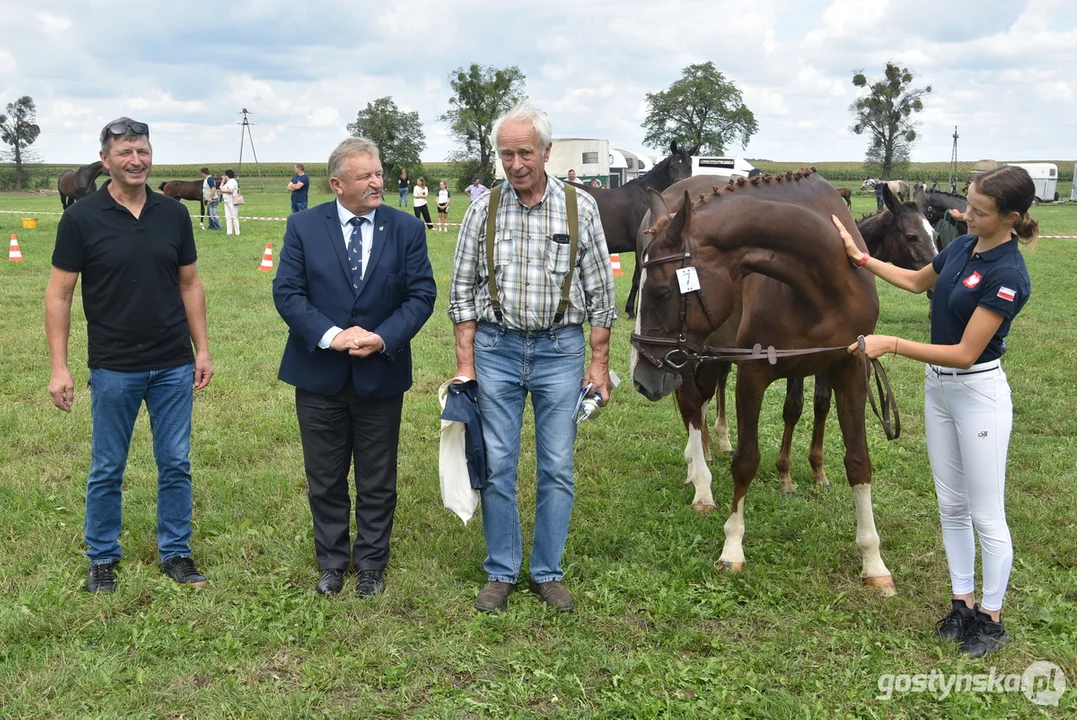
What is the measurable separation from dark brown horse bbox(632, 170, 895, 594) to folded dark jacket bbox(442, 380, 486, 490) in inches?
30.2

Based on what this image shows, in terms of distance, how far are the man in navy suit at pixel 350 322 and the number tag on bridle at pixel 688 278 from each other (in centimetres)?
115

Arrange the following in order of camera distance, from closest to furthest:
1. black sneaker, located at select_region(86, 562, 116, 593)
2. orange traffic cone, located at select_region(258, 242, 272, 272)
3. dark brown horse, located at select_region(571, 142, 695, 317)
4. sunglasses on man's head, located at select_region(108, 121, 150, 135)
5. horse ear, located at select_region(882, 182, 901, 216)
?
sunglasses on man's head, located at select_region(108, 121, 150, 135) < black sneaker, located at select_region(86, 562, 116, 593) < horse ear, located at select_region(882, 182, 901, 216) < dark brown horse, located at select_region(571, 142, 695, 317) < orange traffic cone, located at select_region(258, 242, 272, 272)

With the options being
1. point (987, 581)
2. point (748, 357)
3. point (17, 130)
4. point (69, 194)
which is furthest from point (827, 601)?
point (17, 130)

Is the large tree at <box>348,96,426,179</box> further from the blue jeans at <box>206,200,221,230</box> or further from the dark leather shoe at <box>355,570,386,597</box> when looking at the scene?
the dark leather shoe at <box>355,570,386,597</box>

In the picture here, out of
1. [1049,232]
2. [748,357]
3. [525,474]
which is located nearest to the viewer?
[748,357]

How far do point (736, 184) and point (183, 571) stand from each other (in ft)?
11.0

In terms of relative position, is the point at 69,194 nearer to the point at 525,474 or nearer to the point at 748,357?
the point at 525,474

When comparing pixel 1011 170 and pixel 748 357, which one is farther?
pixel 748 357

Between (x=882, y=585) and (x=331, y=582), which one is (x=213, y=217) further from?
(x=882, y=585)

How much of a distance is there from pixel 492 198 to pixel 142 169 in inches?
63.3

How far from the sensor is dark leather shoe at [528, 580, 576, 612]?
3.87 metres

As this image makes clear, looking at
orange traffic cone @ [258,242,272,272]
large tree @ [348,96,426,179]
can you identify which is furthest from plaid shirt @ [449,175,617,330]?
large tree @ [348,96,426,179]

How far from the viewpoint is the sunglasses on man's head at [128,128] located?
3658 mm

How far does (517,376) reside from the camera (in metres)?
3.76
